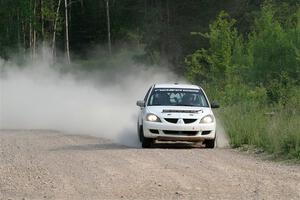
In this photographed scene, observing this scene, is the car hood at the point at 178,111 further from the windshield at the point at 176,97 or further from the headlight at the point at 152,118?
the windshield at the point at 176,97

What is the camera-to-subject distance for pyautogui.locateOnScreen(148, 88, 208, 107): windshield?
20.1 meters

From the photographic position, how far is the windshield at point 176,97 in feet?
65.9

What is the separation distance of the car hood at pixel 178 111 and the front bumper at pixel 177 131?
0.93ft

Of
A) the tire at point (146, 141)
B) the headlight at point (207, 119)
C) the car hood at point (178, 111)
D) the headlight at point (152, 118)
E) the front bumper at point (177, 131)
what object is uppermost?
the car hood at point (178, 111)

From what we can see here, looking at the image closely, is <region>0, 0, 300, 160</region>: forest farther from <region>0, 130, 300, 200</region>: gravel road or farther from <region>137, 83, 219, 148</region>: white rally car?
<region>0, 130, 300, 200</region>: gravel road

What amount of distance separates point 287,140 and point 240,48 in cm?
1703

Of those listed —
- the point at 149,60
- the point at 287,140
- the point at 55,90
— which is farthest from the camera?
the point at 149,60

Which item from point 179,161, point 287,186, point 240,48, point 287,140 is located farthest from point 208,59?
point 287,186

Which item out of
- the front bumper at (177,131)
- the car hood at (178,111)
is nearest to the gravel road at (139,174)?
the front bumper at (177,131)

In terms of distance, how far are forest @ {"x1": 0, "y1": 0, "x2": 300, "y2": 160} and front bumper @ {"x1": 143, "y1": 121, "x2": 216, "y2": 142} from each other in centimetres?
167

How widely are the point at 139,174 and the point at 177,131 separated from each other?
219 inches

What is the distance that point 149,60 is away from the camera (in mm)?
55969

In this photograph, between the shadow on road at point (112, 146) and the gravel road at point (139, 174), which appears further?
the shadow on road at point (112, 146)

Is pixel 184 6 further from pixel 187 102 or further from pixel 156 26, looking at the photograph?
pixel 187 102
